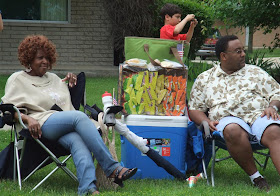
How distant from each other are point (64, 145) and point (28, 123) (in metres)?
0.32

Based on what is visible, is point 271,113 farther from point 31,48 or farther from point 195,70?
point 195,70

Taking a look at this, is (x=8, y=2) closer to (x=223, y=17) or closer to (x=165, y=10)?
(x=223, y=17)

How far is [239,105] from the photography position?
473 centimetres

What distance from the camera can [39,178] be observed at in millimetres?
4762

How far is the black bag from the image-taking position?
4551mm

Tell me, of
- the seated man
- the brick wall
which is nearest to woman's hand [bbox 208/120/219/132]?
the seated man

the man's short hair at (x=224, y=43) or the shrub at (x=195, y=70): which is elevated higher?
the man's short hair at (x=224, y=43)

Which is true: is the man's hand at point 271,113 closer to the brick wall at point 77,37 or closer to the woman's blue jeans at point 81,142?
the woman's blue jeans at point 81,142

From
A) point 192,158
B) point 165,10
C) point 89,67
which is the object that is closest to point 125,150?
point 192,158

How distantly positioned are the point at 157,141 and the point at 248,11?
253 inches

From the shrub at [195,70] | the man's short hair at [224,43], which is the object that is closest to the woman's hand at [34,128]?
the man's short hair at [224,43]

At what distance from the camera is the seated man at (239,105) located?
4418 millimetres

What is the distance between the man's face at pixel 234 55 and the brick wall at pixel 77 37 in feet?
27.4

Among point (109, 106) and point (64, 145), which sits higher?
point (109, 106)
